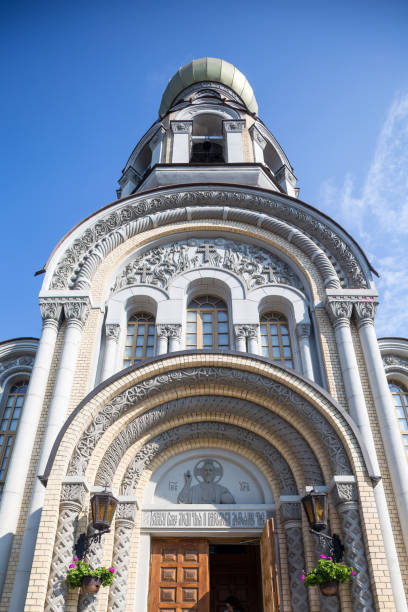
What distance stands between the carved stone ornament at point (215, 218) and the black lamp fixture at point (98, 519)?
5732 millimetres

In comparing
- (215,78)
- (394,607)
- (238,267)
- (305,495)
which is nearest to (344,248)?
(238,267)

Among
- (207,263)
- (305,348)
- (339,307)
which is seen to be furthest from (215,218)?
(305,348)

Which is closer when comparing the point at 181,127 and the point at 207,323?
the point at 207,323

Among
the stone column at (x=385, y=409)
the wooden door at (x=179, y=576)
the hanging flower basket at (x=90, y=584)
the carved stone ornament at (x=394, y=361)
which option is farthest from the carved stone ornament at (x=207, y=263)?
the hanging flower basket at (x=90, y=584)

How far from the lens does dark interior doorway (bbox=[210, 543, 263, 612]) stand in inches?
440

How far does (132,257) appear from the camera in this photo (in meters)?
13.9

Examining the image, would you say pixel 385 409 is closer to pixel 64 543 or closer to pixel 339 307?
pixel 339 307

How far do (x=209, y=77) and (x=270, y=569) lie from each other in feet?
72.0

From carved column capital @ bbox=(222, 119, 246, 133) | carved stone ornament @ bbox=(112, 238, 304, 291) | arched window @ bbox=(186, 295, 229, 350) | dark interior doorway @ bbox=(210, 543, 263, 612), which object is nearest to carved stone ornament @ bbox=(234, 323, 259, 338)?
arched window @ bbox=(186, 295, 229, 350)

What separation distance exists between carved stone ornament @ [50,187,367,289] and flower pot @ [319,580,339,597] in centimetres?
688

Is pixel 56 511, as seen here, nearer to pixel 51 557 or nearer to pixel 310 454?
pixel 51 557

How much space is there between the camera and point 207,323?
1305cm

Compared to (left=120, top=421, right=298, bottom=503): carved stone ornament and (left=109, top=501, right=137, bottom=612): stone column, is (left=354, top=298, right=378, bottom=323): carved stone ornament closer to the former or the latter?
(left=120, top=421, right=298, bottom=503): carved stone ornament

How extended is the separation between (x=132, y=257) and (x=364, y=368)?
22.9 feet
